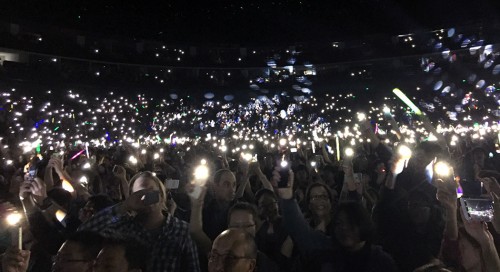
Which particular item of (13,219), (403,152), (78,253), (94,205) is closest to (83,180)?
(94,205)

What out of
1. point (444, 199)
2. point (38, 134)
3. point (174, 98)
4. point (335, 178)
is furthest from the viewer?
point (174, 98)

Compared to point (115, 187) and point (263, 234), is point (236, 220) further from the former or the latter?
point (115, 187)

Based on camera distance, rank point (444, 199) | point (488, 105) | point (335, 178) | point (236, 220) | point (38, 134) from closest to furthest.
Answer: point (444, 199) < point (236, 220) < point (335, 178) < point (38, 134) < point (488, 105)

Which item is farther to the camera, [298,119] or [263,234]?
[298,119]

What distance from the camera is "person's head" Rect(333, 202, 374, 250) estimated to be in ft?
11.0

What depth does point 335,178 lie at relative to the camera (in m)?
8.19

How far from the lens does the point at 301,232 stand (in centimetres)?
377

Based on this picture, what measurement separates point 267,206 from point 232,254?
2229mm

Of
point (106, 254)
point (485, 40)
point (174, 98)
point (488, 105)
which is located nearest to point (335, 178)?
point (106, 254)

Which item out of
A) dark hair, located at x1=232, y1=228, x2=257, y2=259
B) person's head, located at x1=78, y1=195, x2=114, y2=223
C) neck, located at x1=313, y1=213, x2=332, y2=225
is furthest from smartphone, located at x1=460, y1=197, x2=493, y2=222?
person's head, located at x1=78, y1=195, x2=114, y2=223

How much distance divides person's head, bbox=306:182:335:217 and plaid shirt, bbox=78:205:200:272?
5.74 ft

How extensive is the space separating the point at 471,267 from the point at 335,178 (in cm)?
500

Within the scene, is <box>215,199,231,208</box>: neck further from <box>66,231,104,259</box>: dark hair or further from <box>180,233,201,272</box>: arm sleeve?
<box>66,231,104,259</box>: dark hair

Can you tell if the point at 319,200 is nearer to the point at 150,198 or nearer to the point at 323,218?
the point at 323,218
